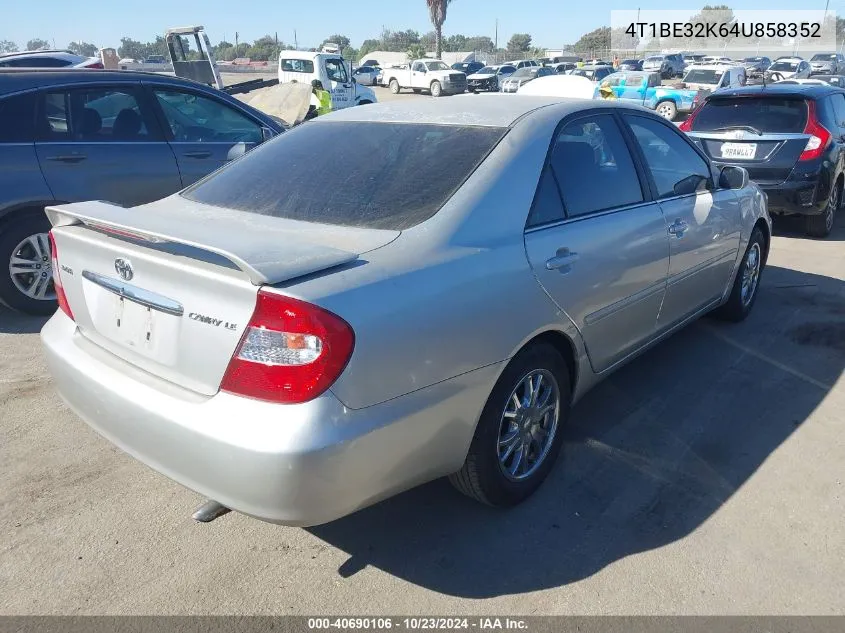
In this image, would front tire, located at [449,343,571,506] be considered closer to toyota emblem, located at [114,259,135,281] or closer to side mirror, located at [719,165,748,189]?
toyota emblem, located at [114,259,135,281]

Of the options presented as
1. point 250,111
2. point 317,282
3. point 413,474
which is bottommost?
point 413,474

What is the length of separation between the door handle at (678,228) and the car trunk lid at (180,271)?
6.18 feet

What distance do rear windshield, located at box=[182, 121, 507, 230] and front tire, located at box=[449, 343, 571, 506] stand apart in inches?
29.2

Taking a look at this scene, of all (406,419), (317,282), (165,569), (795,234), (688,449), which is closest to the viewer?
(317,282)

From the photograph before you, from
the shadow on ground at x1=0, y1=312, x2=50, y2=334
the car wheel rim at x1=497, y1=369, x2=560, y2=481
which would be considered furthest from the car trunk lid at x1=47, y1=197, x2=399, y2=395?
the shadow on ground at x1=0, y1=312, x2=50, y2=334

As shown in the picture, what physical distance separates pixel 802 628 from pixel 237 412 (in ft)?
6.44

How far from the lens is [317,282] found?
6.75 ft

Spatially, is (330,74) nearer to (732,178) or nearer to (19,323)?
(19,323)

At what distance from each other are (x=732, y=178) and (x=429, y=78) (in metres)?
34.6

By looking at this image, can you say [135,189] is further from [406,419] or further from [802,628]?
[802,628]

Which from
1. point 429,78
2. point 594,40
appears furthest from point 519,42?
point 429,78

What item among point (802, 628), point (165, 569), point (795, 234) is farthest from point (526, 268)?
point (795, 234)

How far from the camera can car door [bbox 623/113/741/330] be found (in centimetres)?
371

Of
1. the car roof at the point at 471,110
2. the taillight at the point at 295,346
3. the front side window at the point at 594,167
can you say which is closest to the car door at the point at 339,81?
the car roof at the point at 471,110
